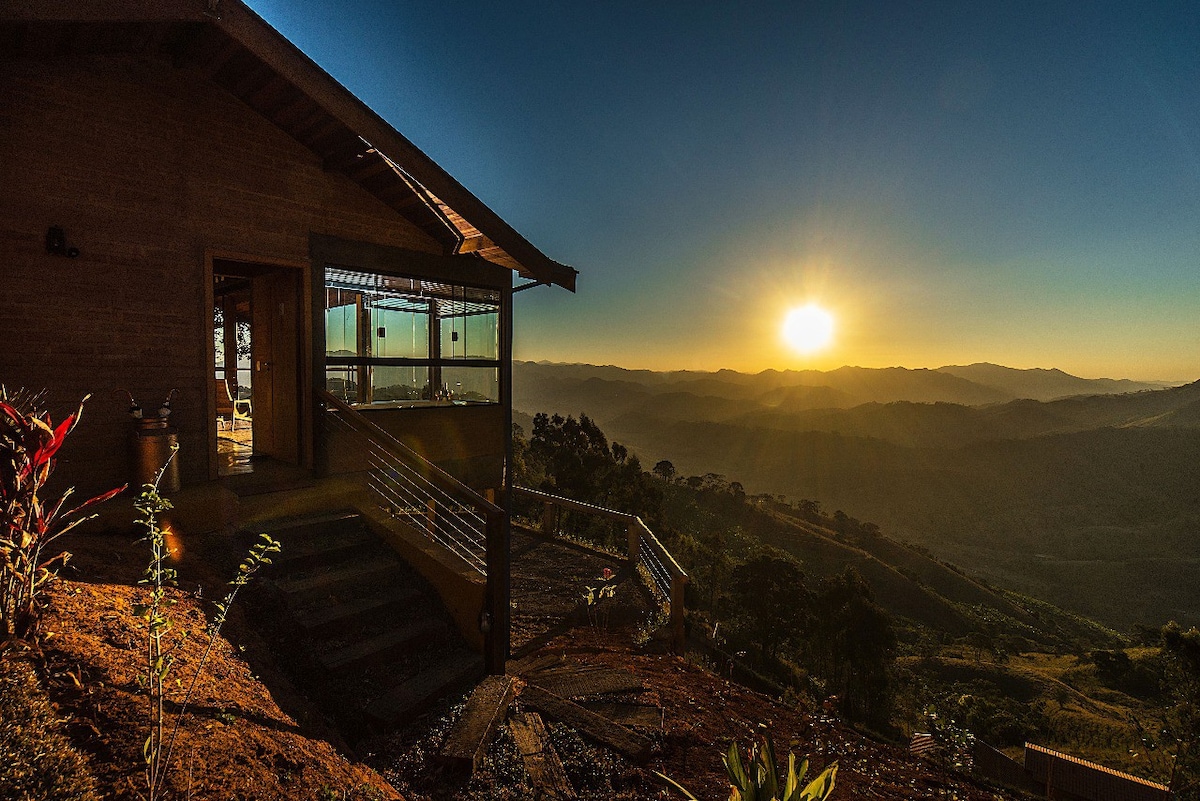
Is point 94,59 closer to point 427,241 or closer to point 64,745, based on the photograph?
point 427,241

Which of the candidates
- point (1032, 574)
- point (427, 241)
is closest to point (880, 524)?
point (1032, 574)

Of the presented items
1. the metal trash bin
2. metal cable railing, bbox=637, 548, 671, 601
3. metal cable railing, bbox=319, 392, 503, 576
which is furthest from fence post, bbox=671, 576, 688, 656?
the metal trash bin

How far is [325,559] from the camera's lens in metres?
4.84

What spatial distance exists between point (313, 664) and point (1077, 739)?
1663 inches

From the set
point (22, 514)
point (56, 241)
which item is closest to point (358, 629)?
point (22, 514)

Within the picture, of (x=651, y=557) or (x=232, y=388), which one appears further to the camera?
(x=232, y=388)

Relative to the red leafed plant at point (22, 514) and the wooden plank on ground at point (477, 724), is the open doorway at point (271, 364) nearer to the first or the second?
the red leafed plant at point (22, 514)

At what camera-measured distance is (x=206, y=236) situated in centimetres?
565

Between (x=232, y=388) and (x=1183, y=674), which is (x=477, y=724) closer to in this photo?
(x=232, y=388)

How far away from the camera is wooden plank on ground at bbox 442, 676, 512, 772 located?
9.72 ft

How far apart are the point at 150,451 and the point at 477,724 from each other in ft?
14.2

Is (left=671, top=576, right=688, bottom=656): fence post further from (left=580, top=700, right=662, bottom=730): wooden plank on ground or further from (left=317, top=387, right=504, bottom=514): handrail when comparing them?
(left=580, top=700, right=662, bottom=730): wooden plank on ground

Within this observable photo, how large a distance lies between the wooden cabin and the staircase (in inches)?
73.5

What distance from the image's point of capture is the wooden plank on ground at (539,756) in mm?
2883
